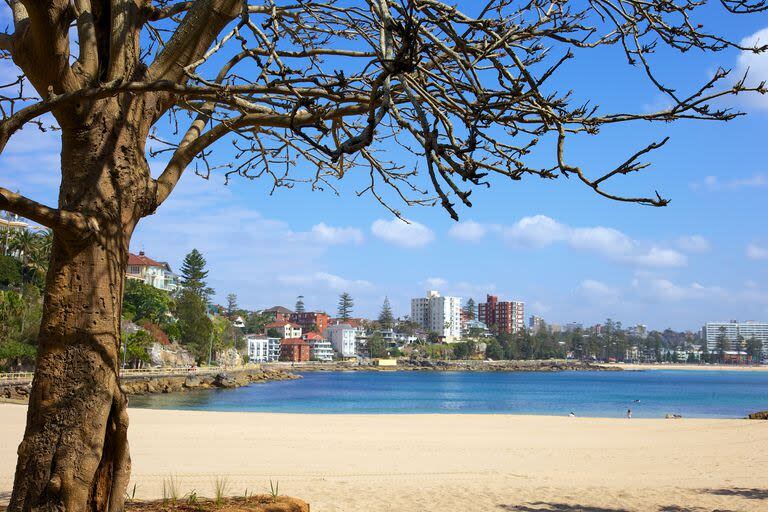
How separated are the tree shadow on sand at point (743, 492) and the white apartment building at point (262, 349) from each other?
439ft

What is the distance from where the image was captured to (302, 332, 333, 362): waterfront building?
542 feet

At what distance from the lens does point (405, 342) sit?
641 feet

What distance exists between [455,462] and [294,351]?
145926 millimetres

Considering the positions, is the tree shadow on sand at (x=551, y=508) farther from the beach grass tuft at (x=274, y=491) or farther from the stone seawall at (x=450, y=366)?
the stone seawall at (x=450, y=366)

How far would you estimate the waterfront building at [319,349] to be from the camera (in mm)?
165125

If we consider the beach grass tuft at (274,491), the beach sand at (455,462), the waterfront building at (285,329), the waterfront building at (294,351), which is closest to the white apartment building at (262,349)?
the waterfront building at (294,351)

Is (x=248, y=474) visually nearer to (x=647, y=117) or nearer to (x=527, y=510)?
(x=527, y=510)

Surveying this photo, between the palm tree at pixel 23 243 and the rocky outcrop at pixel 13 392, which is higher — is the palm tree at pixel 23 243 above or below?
above

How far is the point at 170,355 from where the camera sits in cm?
7556

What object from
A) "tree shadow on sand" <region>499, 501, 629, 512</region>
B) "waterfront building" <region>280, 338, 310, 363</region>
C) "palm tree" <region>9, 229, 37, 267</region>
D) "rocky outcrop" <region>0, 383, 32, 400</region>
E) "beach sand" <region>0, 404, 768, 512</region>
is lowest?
"waterfront building" <region>280, 338, 310, 363</region>

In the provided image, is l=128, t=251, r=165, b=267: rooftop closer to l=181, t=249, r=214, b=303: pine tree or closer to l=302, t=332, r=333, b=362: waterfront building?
l=181, t=249, r=214, b=303: pine tree

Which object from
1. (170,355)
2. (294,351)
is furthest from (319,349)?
(170,355)

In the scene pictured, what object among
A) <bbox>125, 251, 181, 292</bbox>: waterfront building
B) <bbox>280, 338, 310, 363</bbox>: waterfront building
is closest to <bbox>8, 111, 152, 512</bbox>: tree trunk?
<bbox>125, 251, 181, 292</bbox>: waterfront building

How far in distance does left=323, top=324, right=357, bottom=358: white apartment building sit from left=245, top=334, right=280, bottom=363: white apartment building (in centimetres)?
2258
